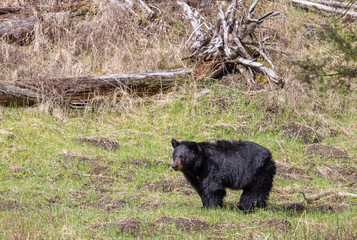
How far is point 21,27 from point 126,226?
390 inches

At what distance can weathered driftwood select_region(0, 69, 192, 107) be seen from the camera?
1031 centimetres

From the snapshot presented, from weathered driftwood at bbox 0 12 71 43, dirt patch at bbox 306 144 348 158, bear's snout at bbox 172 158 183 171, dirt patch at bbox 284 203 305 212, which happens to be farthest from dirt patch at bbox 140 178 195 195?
weathered driftwood at bbox 0 12 71 43

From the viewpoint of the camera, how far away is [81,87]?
1059cm

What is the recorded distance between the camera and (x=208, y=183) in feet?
20.9

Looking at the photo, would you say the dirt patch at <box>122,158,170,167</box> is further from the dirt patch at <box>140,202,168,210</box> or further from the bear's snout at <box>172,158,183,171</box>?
the bear's snout at <box>172,158,183,171</box>

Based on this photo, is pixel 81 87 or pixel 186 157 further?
pixel 81 87

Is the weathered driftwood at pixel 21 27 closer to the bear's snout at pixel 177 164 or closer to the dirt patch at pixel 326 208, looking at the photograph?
the bear's snout at pixel 177 164

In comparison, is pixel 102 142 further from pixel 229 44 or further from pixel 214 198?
pixel 229 44

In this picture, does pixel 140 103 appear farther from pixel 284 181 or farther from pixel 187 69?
pixel 284 181

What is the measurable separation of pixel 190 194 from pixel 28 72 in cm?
593

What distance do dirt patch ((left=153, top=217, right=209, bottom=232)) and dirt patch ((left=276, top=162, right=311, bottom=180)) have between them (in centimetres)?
339

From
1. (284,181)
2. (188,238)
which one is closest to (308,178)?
(284,181)

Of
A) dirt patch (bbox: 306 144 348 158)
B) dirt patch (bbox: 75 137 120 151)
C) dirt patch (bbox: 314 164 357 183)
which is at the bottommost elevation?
dirt patch (bbox: 75 137 120 151)

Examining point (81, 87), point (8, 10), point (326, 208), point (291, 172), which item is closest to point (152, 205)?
point (326, 208)
